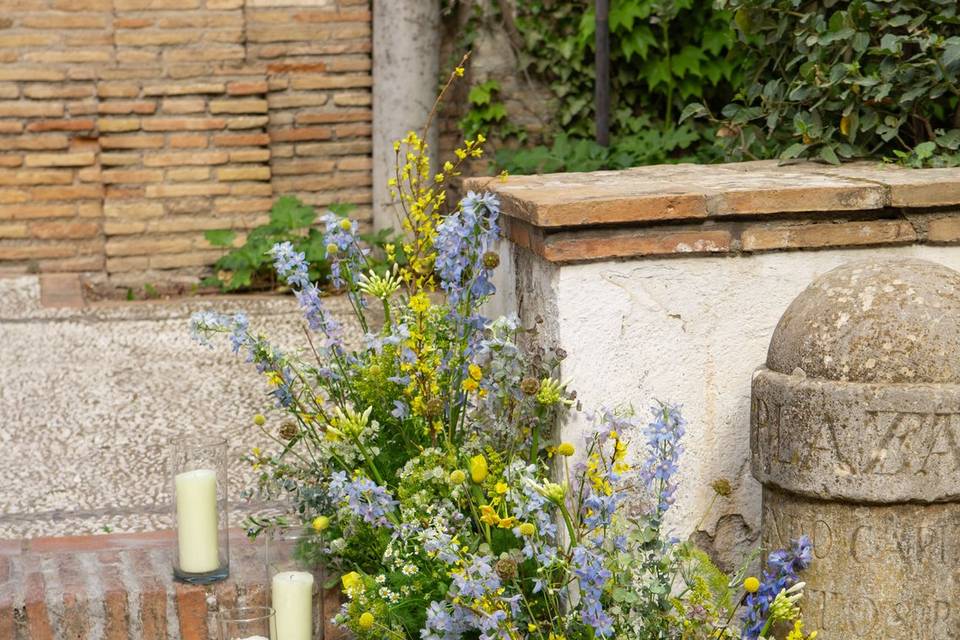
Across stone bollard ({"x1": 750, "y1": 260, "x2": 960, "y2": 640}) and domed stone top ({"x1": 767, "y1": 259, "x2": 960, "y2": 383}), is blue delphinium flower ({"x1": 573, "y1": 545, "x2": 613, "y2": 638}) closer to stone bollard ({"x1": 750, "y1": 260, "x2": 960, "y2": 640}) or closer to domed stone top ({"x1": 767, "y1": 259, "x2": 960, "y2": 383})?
stone bollard ({"x1": 750, "y1": 260, "x2": 960, "y2": 640})

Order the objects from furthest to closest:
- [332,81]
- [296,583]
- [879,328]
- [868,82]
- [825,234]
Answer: [332,81]
[868,82]
[825,234]
[296,583]
[879,328]

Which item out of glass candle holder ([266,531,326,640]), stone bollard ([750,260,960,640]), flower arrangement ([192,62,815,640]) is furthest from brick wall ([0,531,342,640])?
stone bollard ([750,260,960,640])

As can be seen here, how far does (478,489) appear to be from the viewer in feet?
7.85

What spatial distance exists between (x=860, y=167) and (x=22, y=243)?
4.63 metres

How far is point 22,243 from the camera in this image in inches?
254

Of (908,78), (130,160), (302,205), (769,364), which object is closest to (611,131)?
(302,205)

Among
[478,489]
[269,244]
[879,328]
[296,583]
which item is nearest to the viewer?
[879,328]

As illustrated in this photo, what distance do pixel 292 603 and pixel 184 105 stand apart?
14.5 feet

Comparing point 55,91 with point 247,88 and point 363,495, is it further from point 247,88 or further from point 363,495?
point 363,495

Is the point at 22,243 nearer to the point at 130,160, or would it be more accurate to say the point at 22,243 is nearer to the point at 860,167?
the point at 130,160

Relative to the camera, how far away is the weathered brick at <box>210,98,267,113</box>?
6.48 metres

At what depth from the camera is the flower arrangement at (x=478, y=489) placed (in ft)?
7.28

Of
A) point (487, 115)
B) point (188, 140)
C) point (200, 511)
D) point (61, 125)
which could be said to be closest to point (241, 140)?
point (188, 140)

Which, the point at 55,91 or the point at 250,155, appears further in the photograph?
the point at 250,155
